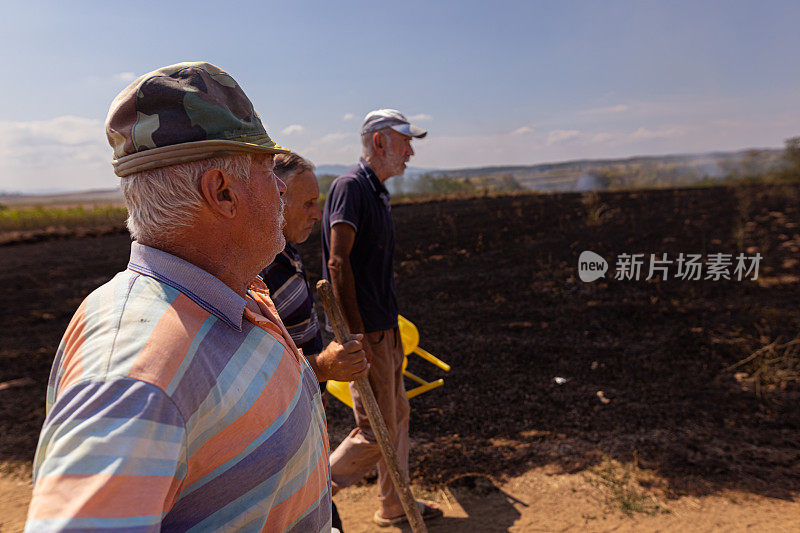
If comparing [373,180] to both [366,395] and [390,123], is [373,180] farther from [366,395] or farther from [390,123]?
[366,395]

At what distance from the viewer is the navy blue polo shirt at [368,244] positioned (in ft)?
8.49

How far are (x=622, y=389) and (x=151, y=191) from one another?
446 centimetres

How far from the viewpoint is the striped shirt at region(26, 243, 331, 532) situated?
0.65 m

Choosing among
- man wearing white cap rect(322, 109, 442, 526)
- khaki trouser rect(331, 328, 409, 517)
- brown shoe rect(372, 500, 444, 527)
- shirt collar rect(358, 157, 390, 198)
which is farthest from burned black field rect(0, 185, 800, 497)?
shirt collar rect(358, 157, 390, 198)

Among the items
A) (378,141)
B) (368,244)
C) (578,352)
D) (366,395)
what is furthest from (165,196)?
(578,352)

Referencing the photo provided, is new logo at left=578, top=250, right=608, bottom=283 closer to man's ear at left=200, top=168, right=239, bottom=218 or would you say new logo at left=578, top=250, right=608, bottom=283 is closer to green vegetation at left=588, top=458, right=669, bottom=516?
green vegetation at left=588, top=458, right=669, bottom=516

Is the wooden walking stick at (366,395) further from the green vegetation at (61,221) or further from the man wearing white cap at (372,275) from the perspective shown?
the green vegetation at (61,221)

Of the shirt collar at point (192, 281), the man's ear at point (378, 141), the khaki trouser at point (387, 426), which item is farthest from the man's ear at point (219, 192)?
the man's ear at point (378, 141)

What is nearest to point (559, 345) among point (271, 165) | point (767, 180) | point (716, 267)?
point (716, 267)

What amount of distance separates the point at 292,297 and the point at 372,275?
62 cm

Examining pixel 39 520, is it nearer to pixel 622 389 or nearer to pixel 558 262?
pixel 622 389

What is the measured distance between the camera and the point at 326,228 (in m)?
2.75

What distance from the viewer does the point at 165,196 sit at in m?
0.92

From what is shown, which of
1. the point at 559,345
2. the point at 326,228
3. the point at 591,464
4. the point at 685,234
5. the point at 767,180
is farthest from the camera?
the point at 767,180
